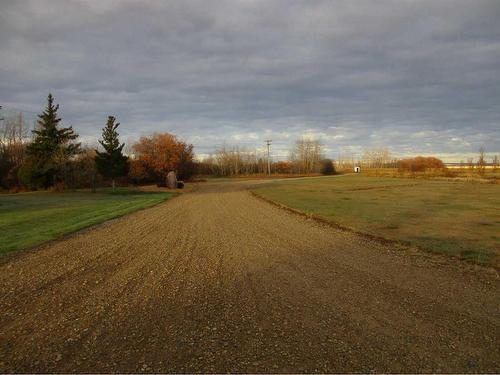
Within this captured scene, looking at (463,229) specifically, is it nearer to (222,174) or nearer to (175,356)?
(175,356)

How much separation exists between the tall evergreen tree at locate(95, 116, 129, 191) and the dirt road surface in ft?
113

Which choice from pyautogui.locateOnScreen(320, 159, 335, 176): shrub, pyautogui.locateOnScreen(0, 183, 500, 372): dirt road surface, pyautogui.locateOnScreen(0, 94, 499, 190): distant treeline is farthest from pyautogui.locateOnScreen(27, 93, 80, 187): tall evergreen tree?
pyautogui.locateOnScreen(320, 159, 335, 176): shrub

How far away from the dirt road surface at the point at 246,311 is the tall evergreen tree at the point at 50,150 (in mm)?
34799

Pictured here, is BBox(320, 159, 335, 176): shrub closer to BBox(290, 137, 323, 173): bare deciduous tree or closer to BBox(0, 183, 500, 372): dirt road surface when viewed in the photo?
BBox(290, 137, 323, 173): bare deciduous tree

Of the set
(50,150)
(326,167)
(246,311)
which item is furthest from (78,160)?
(326,167)

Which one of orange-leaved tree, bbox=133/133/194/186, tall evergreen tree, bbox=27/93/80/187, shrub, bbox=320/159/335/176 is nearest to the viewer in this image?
tall evergreen tree, bbox=27/93/80/187

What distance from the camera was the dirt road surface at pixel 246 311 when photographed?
3.65 m

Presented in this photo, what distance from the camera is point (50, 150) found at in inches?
1626

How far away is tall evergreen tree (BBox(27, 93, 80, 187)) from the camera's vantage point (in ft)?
128

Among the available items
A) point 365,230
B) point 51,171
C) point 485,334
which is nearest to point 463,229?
point 365,230

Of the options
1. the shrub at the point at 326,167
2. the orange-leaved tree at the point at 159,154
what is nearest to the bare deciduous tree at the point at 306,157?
the shrub at the point at 326,167

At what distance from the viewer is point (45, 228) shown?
12.8m

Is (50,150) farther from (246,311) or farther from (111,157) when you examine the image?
(246,311)

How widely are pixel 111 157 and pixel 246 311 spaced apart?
133ft
